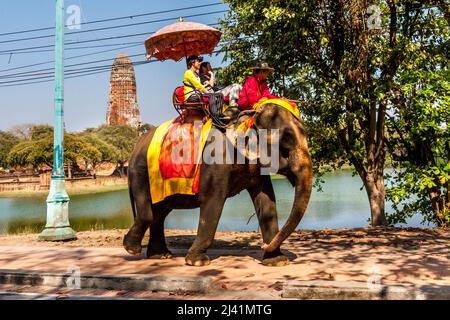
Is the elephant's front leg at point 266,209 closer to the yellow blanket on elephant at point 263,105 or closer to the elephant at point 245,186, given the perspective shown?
the elephant at point 245,186

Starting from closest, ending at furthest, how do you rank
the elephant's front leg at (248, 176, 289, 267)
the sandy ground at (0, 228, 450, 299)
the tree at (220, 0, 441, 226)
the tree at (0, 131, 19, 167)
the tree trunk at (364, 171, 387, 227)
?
the sandy ground at (0, 228, 450, 299) → the elephant's front leg at (248, 176, 289, 267) → the tree at (220, 0, 441, 226) → the tree trunk at (364, 171, 387, 227) → the tree at (0, 131, 19, 167)

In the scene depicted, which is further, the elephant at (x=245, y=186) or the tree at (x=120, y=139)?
the tree at (x=120, y=139)

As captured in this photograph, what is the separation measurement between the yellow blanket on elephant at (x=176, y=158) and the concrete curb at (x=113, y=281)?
195 centimetres

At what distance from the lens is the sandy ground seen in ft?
21.9

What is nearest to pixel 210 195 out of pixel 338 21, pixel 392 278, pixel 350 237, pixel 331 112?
pixel 392 278

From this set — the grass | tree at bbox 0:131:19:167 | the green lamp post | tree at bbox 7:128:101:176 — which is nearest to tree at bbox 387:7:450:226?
the green lamp post

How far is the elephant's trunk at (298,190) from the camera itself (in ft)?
24.1

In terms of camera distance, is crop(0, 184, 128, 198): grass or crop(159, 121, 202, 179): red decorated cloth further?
crop(0, 184, 128, 198): grass

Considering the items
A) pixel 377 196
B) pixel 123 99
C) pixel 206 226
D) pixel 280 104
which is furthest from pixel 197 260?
pixel 123 99

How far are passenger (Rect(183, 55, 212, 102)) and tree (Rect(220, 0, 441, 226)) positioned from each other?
4.30 meters

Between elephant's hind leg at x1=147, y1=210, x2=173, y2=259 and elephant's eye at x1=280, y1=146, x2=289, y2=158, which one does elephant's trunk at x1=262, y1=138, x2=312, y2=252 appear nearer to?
elephant's eye at x1=280, y1=146, x2=289, y2=158

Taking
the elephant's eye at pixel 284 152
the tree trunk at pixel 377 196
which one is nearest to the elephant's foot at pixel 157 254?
the elephant's eye at pixel 284 152

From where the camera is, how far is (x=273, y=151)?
7.74m
